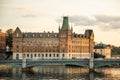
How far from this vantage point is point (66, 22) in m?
68.2

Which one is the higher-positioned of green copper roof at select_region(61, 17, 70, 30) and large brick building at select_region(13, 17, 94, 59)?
green copper roof at select_region(61, 17, 70, 30)

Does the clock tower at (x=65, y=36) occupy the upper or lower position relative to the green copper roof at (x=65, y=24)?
lower

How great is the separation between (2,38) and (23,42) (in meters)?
4.67

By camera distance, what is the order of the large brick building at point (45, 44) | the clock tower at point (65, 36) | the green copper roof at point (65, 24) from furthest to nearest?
1. the green copper roof at point (65, 24)
2. the clock tower at point (65, 36)
3. the large brick building at point (45, 44)

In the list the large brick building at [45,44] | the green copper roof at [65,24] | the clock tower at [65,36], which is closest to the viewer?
the large brick building at [45,44]

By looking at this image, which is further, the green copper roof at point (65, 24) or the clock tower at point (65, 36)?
the green copper roof at point (65, 24)

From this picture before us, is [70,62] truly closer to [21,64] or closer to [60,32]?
[21,64]

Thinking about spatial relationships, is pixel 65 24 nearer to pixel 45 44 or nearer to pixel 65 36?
pixel 65 36

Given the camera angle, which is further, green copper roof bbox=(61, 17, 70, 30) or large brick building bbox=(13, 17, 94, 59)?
green copper roof bbox=(61, 17, 70, 30)

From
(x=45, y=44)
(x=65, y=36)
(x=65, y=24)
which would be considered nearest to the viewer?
(x=45, y=44)

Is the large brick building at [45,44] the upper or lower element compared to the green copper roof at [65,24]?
lower

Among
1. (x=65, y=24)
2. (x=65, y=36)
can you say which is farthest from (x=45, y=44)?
(x=65, y=24)

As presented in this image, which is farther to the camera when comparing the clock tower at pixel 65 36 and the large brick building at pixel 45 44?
the clock tower at pixel 65 36

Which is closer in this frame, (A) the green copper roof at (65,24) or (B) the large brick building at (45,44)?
(B) the large brick building at (45,44)
